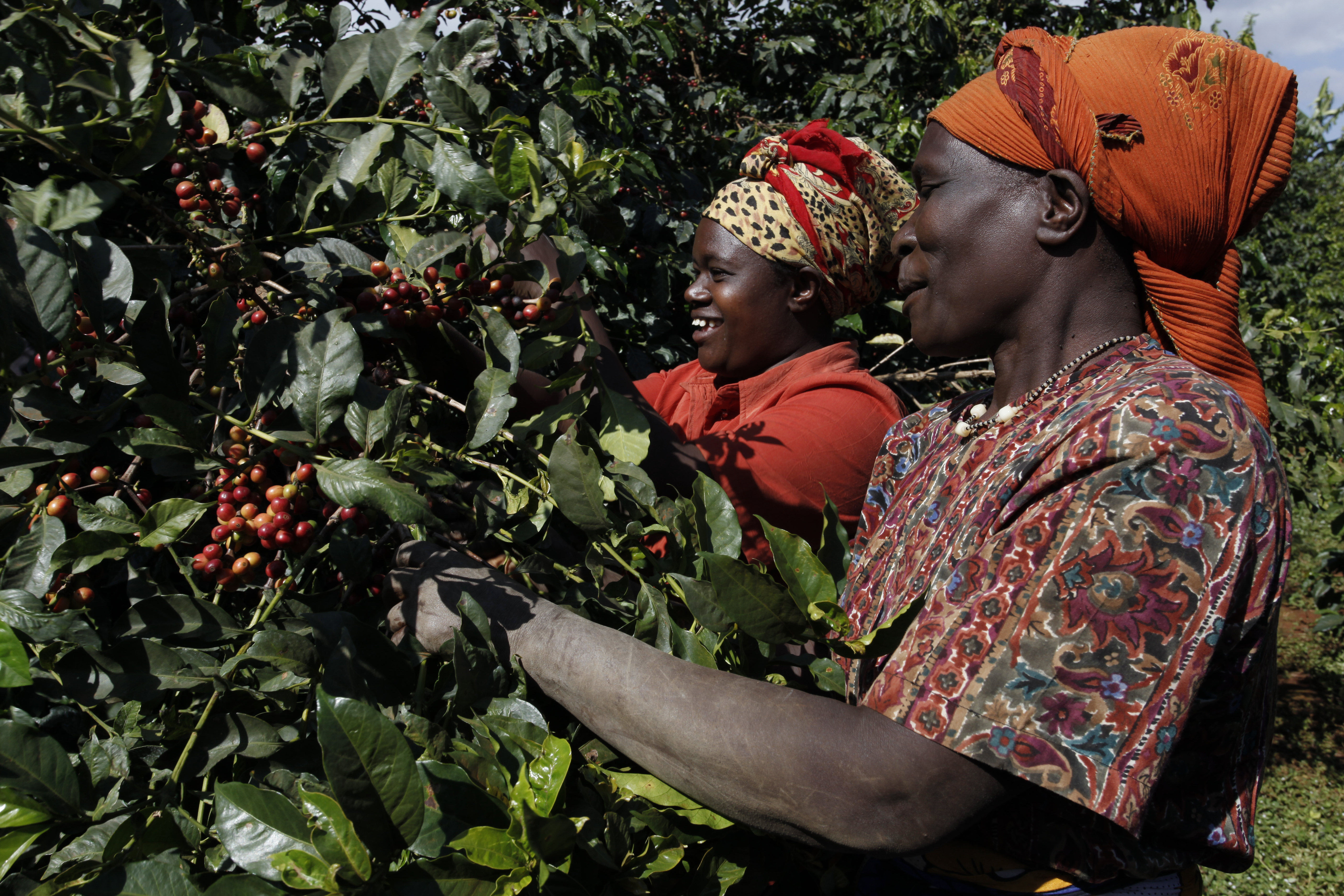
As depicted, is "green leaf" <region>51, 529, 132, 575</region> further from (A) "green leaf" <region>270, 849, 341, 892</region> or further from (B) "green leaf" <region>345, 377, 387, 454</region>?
(A) "green leaf" <region>270, 849, 341, 892</region>

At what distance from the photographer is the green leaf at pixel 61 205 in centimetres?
95

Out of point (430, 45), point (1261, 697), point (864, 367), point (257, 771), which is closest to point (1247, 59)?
point (1261, 697)

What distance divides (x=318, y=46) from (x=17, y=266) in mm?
1274

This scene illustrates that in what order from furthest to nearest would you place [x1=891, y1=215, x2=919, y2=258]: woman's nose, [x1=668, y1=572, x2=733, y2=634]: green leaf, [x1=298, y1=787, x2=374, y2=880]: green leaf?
[x1=891, y1=215, x2=919, y2=258]: woman's nose, [x1=668, y1=572, x2=733, y2=634]: green leaf, [x1=298, y1=787, x2=374, y2=880]: green leaf

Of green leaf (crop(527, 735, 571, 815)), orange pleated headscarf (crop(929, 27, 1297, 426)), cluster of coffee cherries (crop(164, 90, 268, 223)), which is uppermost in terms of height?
orange pleated headscarf (crop(929, 27, 1297, 426))

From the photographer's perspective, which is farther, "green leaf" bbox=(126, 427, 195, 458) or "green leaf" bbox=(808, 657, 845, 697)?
"green leaf" bbox=(808, 657, 845, 697)

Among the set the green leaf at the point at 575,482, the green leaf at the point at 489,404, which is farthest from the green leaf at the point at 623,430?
the green leaf at the point at 489,404

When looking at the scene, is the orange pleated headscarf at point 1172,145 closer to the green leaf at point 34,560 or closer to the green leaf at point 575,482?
the green leaf at point 575,482

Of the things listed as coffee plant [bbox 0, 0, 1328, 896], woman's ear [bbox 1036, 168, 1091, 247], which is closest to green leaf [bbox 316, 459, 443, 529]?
coffee plant [bbox 0, 0, 1328, 896]

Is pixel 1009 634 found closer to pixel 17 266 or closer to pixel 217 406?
pixel 217 406

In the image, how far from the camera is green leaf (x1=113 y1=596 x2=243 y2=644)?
1.01m

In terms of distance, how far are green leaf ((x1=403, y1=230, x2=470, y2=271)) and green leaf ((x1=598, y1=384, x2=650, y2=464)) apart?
0.29m

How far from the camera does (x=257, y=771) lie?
1.03 m

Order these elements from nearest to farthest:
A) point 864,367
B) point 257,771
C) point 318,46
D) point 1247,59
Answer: point 257,771 < point 1247,59 < point 318,46 < point 864,367
